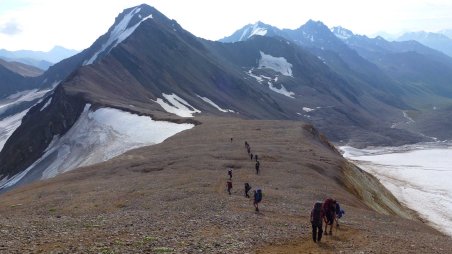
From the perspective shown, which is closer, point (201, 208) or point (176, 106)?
point (201, 208)

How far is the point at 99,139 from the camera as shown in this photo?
3932 inches

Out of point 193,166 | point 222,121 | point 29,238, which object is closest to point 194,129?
point 222,121

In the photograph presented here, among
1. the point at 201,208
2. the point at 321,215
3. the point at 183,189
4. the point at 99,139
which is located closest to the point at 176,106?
the point at 99,139

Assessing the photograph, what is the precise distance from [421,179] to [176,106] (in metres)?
82.0

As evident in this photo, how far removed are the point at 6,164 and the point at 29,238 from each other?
108m

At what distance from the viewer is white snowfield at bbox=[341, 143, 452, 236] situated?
8636cm

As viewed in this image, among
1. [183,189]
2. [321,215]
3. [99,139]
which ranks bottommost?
[321,215]

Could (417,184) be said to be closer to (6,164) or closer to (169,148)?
(169,148)

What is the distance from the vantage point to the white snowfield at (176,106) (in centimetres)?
15488

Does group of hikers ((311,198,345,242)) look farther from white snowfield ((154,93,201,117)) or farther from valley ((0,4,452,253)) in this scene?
white snowfield ((154,93,201,117))

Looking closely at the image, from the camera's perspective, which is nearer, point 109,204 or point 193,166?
point 109,204

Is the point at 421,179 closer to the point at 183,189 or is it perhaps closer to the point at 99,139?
the point at 99,139

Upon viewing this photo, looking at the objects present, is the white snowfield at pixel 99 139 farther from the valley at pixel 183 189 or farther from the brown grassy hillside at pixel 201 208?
the brown grassy hillside at pixel 201 208

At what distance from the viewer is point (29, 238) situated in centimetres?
2655
